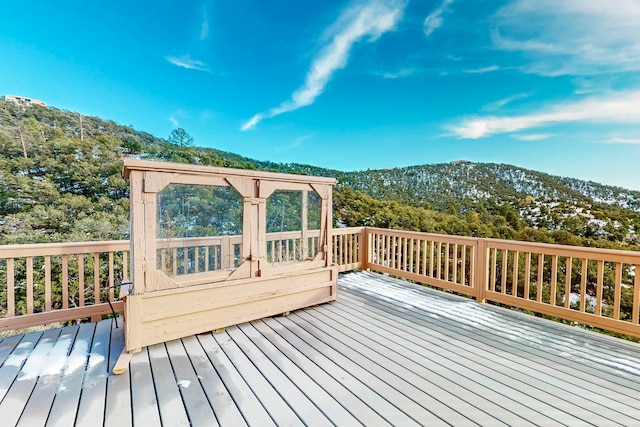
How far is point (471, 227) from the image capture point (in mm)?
11039

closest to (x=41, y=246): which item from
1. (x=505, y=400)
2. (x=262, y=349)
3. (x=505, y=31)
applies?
(x=262, y=349)

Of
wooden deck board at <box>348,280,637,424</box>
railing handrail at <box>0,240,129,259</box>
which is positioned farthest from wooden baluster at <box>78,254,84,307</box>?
wooden deck board at <box>348,280,637,424</box>

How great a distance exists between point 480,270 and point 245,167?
26.6 ft

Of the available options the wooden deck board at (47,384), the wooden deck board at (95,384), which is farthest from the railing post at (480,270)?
the wooden deck board at (47,384)

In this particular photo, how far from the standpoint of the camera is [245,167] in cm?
984

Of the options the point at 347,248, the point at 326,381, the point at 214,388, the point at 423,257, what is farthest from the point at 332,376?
the point at 347,248

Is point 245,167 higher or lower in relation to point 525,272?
higher

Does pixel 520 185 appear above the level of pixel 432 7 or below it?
below

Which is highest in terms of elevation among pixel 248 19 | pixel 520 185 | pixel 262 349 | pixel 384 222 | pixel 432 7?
pixel 248 19

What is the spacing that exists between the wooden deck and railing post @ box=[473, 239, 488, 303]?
689 millimetres

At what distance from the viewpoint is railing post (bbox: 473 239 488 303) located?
381 centimetres

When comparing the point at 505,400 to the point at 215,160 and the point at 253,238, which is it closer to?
the point at 253,238

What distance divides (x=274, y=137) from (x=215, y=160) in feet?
11.8

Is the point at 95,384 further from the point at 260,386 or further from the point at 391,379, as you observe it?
the point at 391,379
